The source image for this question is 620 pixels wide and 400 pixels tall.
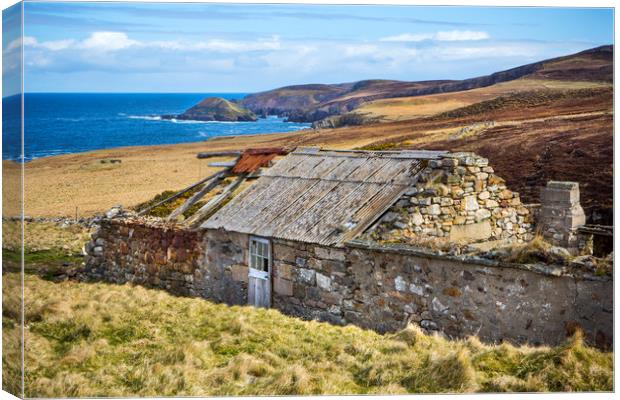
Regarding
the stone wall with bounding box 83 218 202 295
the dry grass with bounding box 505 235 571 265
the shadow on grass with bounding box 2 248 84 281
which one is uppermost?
the dry grass with bounding box 505 235 571 265

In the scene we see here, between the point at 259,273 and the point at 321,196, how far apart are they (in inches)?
60.0

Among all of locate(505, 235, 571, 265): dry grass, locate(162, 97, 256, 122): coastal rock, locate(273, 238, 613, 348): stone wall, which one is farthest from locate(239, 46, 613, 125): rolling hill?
locate(162, 97, 256, 122): coastal rock

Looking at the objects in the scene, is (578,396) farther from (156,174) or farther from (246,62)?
(156,174)

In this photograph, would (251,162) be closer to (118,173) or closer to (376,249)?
(376,249)

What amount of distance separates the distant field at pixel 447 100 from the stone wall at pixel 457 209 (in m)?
1.49

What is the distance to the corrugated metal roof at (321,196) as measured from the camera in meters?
12.0

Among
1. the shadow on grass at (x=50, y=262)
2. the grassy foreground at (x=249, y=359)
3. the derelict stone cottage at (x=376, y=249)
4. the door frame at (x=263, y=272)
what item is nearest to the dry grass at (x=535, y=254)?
the derelict stone cottage at (x=376, y=249)

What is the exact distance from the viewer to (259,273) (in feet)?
42.1

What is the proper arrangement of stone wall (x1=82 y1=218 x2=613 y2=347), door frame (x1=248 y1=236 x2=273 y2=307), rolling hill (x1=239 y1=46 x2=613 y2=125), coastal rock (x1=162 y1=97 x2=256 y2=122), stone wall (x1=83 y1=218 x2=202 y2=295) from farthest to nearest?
1. coastal rock (x1=162 y1=97 x2=256 y2=122)
2. stone wall (x1=83 y1=218 x2=202 y2=295)
3. door frame (x1=248 y1=236 x2=273 y2=307)
4. rolling hill (x1=239 y1=46 x2=613 y2=125)
5. stone wall (x1=82 y1=218 x2=613 y2=347)

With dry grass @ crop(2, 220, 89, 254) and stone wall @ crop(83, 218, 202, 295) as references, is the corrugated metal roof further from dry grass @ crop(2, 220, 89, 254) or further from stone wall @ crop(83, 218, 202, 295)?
dry grass @ crop(2, 220, 89, 254)

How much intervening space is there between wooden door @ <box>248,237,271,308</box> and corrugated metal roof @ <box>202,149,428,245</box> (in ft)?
0.94

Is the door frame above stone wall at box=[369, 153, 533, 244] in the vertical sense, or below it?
below

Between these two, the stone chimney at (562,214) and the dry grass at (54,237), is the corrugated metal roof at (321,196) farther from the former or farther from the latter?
the dry grass at (54,237)

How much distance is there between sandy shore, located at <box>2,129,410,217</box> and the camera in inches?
1105
